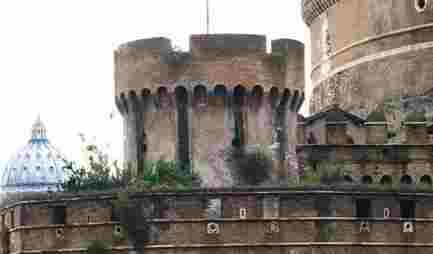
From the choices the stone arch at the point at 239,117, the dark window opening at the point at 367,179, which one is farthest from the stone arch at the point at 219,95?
the dark window opening at the point at 367,179

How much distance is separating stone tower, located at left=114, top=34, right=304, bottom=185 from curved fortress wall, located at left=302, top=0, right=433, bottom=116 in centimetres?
1104

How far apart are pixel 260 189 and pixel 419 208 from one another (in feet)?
13.3

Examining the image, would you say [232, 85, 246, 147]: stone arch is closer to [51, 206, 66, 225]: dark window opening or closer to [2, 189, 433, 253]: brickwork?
[2, 189, 433, 253]: brickwork

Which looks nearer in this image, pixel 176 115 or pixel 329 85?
pixel 176 115

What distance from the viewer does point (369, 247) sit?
41.9 m

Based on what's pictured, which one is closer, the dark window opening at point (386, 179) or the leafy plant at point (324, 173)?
the leafy plant at point (324, 173)

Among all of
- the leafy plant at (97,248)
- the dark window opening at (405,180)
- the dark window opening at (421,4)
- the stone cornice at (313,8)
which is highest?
the stone cornice at (313,8)

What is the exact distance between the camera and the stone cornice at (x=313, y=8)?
59.8 metres

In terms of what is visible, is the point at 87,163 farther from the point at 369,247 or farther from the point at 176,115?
the point at 369,247

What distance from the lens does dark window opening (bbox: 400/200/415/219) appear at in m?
42.6

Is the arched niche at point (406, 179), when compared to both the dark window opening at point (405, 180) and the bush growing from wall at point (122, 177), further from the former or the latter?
the bush growing from wall at point (122, 177)

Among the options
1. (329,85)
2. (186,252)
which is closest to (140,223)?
(186,252)

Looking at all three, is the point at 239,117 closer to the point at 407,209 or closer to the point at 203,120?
the point at 203,120

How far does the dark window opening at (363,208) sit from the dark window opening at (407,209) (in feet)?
2.76
